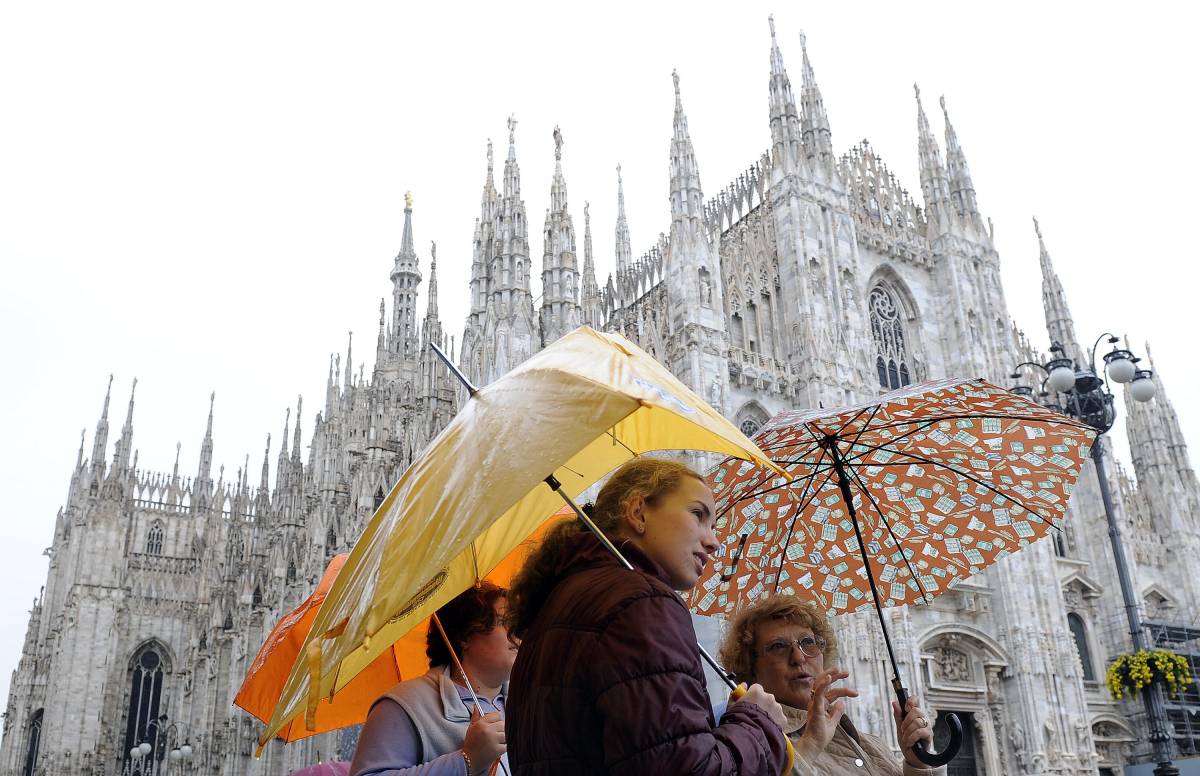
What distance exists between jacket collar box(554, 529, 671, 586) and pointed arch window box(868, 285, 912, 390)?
25884 mm

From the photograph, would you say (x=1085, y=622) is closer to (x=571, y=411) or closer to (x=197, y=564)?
(x=571, y=411)

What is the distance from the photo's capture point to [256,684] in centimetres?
466

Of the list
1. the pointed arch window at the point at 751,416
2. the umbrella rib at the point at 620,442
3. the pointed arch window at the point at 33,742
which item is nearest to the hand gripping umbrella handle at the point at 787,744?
the umbrella rib at the point at 620,442

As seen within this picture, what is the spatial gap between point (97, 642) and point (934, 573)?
43.0 meters

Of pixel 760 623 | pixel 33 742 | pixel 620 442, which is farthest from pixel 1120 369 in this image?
pixel 33 742

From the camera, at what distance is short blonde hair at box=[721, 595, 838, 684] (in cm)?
340

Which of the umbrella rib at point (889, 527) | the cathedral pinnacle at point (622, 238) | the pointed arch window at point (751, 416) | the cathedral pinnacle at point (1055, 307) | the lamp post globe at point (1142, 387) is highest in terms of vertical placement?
the cathedral pinnacle at point (622, 238)

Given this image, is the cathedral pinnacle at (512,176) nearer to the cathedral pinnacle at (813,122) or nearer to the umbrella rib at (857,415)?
the cathedral pinnacle at (813,122)

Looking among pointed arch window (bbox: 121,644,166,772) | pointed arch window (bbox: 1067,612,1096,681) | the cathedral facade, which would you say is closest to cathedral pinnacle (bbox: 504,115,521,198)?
the cathedral facade

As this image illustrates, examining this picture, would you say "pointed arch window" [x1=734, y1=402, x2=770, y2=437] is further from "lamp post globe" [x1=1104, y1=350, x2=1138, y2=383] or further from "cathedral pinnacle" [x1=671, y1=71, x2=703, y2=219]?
"lamp post globe" [x1=1104, y1=350, x2=1138, y2=383]

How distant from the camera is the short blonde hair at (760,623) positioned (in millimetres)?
3400

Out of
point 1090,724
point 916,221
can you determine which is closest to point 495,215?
point 916,221

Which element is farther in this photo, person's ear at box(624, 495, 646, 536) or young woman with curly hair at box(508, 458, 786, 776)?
person's ear at box(624, 495, 646, 536)

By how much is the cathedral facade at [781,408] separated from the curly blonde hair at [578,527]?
1893 centimetres
